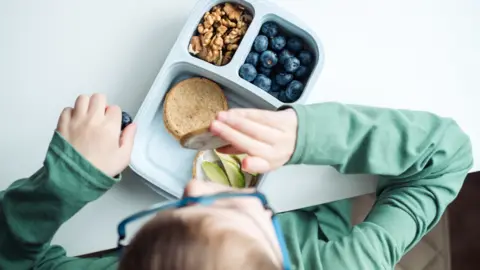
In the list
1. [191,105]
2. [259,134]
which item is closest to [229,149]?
[259,134]

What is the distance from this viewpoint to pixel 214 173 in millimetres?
743

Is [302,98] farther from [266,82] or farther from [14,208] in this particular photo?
[14,208]

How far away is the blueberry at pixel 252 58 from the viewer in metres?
0.74

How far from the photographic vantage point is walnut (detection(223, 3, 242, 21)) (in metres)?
0.74

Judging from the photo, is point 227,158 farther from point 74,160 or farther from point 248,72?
point 74,160

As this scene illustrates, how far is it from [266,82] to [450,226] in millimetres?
633

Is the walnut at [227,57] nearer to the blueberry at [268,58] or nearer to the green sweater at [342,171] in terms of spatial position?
the blueberry at [268,58]

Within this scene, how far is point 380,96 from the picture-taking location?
79 centimetres

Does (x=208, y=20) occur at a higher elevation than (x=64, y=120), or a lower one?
higher

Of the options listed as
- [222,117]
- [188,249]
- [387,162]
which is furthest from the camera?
[387,162]

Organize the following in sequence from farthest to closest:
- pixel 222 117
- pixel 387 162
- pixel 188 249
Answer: pixel 387 162 → pixel 222 117 → pixel 188 249

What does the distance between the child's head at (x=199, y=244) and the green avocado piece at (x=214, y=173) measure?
0.25 metres

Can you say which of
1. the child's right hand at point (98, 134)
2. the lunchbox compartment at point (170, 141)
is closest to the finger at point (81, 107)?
the child's right hand at point (98, 134)

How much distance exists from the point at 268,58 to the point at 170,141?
16 centimetres
